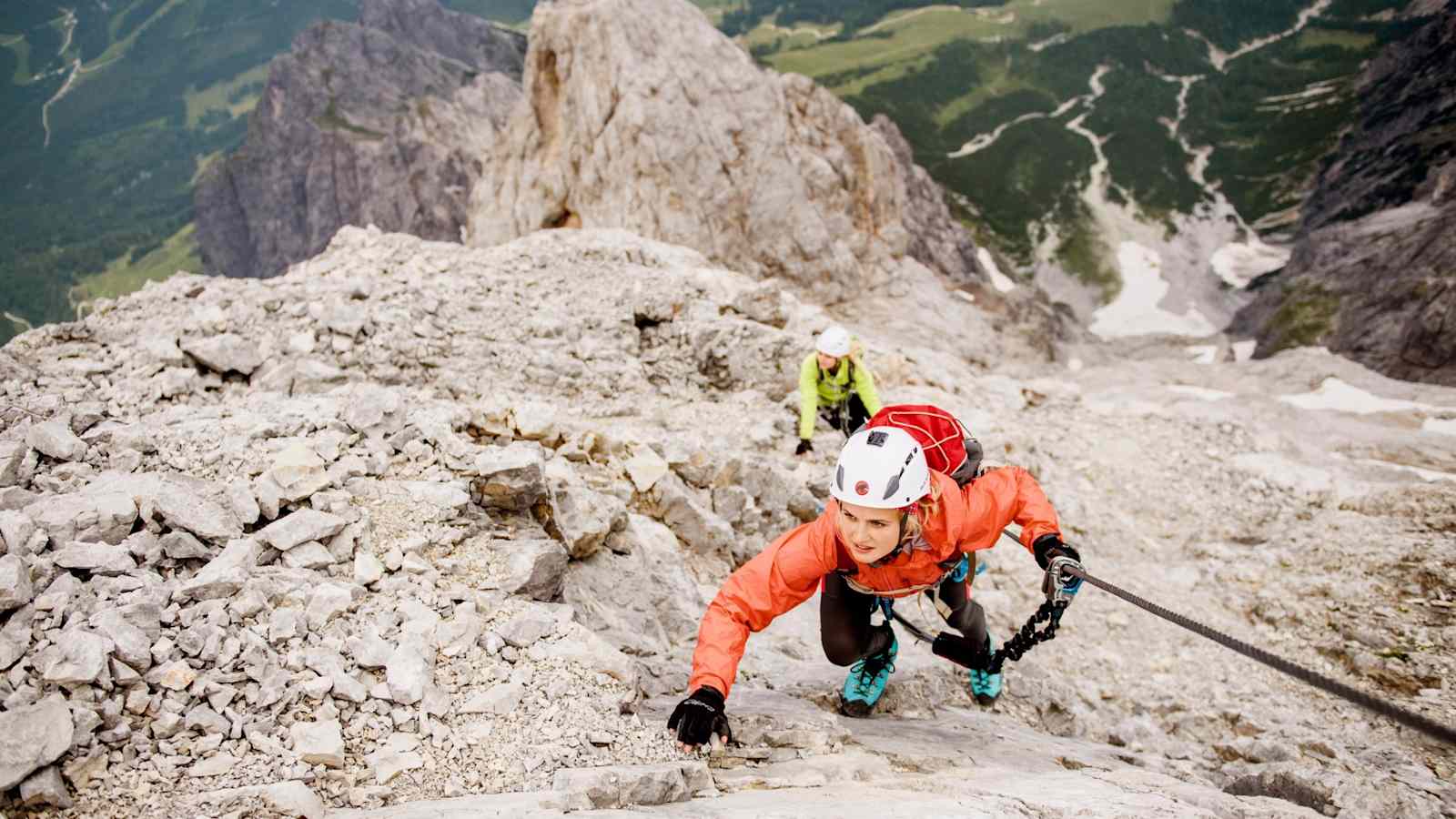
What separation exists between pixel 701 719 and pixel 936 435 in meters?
3.16

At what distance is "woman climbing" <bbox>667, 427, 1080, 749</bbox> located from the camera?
16.8 ft

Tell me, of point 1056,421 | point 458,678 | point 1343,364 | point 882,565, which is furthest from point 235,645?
point 1343,364

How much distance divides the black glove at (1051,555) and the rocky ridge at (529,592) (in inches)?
53.4

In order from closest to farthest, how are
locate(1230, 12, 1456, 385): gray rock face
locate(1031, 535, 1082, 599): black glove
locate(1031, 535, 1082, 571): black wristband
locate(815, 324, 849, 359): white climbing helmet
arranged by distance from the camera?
1. locate(1031, 535, 1082, 599): black glove
2. locate(1031, 535, 1082, 571): black wristband
3. locate(815, 324, 849, 359): white climbing helmet
4. locate(1230, 12, 1456, 385): gray rock face

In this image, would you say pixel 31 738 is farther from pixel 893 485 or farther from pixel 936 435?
pixel 936 435

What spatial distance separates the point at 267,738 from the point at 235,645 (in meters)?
0.73

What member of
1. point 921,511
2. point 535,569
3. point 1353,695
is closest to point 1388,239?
point 921,511

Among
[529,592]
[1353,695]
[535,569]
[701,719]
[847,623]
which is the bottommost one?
[529,592]

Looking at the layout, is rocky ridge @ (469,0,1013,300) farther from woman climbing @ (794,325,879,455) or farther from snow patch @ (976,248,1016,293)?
snow patch @ (976,248,1016,293)

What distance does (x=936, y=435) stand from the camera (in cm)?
632

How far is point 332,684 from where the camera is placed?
479 cm

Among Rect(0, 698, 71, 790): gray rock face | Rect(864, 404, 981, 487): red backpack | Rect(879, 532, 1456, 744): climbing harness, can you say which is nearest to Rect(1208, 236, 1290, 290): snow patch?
Rect(879, 532, 1456, 744): climbing harness

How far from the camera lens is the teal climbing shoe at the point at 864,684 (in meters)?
7.07

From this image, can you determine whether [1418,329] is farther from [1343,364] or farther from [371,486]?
[371,486]
